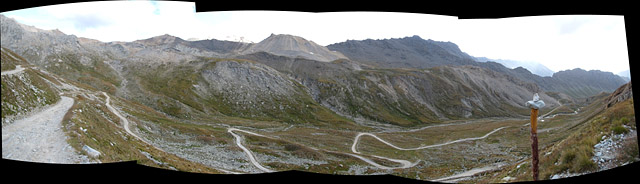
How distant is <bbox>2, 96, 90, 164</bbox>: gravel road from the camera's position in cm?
556

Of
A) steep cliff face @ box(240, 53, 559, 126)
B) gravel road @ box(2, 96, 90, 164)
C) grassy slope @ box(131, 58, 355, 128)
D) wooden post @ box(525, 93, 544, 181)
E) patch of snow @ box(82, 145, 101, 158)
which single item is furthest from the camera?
steep cliff face @ box(240, 53, 559, 126)

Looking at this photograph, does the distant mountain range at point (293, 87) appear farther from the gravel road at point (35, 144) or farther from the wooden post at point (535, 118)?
the wooden post at point (535, 118)

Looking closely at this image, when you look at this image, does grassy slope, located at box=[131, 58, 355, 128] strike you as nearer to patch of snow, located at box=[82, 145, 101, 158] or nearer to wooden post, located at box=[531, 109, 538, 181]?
patch of snow, located at box=[82, 145, 101, 158]

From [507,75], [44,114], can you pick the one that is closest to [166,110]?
[44,114]

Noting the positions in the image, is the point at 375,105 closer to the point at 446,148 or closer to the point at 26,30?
the point at 446,148

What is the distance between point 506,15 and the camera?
5.27 meters

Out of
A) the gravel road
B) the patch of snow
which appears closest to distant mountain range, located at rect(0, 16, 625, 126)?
the gravel road

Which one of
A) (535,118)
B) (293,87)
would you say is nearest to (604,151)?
(535,118)

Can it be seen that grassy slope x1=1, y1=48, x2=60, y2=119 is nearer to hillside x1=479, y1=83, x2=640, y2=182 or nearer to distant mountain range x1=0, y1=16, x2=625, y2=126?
distant mountain range x1=0, y1=16, x2=625, y2=126

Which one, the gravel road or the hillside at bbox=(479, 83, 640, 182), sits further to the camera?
the gravel road

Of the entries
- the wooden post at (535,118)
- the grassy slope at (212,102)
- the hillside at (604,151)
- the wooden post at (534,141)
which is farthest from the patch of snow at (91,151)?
the grassy slope at (212,102)

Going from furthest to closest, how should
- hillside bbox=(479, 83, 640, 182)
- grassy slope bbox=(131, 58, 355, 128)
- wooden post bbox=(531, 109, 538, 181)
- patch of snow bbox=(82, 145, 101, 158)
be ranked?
grassy slope bbox=(131, 58, 355, 128) < patch of snow bbox=(82, 145, 101, 158) < hillside bbox=(479, 83, 640, 182) < wooden post bbox=(531, 109, 538, 181)

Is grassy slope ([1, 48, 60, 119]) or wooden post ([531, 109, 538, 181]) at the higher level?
grassy slope ([1, 48, 60, 119])

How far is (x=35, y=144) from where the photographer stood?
607cm
